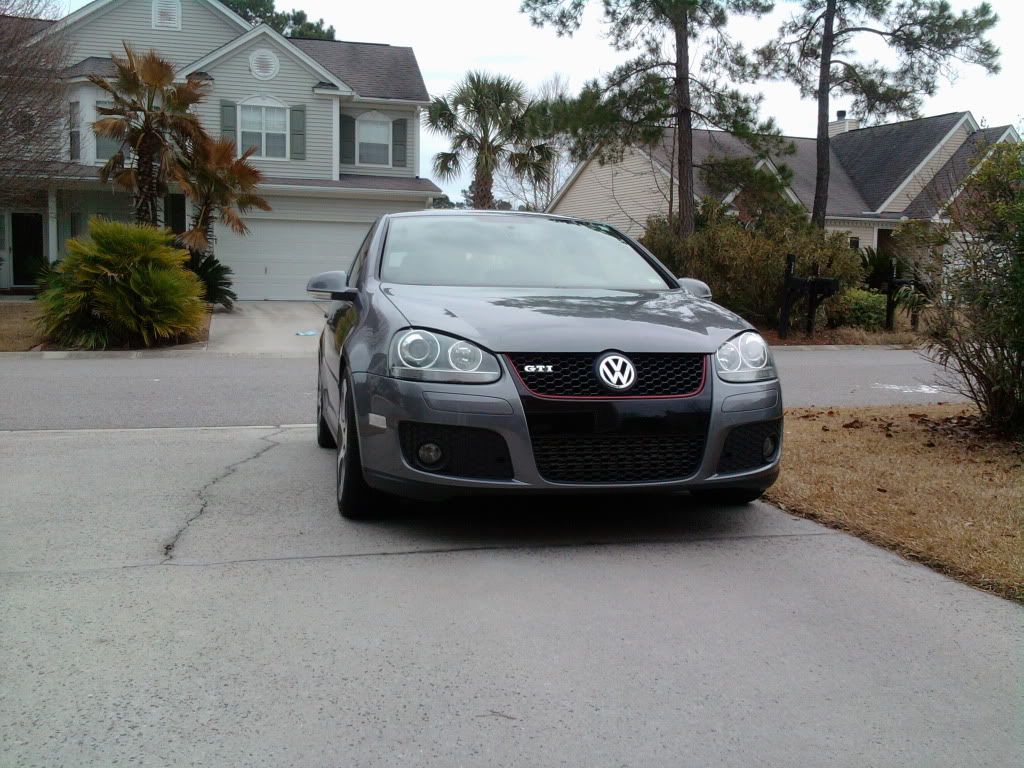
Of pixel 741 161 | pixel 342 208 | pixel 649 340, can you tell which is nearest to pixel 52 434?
pixel 649 340

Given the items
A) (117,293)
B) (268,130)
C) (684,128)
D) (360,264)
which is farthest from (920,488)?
(268,130)

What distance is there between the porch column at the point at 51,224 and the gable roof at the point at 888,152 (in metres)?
25.5

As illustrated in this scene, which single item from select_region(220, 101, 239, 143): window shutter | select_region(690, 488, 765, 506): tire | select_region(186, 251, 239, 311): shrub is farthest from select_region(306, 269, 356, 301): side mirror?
select_region(220, 101, 239, 143): window shutter

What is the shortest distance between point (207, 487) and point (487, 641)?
3030mm

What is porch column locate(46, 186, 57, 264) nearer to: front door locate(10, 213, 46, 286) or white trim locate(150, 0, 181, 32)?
front door locate(10, 213, 46, 286)

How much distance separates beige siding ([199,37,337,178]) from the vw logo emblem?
85.0 ft

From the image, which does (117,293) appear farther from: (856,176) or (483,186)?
(856,176)

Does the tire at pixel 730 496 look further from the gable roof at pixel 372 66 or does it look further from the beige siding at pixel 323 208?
the gable roof at pixel 372 66

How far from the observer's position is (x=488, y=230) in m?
6.28

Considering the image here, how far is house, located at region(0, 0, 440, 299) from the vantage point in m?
28.4

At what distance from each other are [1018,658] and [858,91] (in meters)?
23.9

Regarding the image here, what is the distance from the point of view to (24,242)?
2884 centimetres

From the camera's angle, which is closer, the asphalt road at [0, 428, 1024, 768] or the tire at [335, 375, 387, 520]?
the asphalt road at [0, 428, 1024, 768]

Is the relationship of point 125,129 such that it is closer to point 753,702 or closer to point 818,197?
point 818,197
